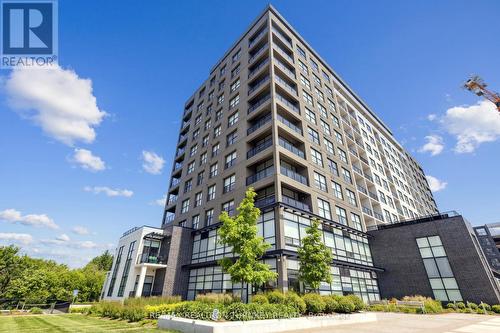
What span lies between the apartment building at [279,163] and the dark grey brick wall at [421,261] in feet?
6.25

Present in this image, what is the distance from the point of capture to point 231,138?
1238 inches

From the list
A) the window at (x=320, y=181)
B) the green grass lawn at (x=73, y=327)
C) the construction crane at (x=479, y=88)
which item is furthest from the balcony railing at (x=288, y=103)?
the construction crane at (x=479, y=88)

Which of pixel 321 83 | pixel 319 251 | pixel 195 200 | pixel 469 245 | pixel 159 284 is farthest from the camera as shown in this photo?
pixel 321 83

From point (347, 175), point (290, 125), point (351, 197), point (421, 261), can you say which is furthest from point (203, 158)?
point (421, 261)

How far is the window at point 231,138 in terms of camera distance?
3058cm

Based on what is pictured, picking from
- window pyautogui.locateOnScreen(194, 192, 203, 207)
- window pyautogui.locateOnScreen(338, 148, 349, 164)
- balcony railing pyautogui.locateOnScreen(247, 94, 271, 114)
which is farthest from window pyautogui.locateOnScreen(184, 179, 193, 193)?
window pyautogui.locateOnScreen(338, 148, 349, 164)

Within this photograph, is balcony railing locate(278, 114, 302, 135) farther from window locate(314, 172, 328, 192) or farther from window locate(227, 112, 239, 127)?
window locate(227, 112, 239, 127)

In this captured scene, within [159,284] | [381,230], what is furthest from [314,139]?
[159,284]

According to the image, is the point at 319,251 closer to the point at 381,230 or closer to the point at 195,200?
the point at 381,230

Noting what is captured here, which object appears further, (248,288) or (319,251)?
(248,288)

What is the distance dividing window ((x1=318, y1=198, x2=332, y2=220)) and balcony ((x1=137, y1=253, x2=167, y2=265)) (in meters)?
17.4

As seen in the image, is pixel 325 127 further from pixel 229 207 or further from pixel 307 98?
pixel 229 207

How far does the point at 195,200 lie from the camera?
3288cm

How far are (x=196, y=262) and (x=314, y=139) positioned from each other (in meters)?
19.8
